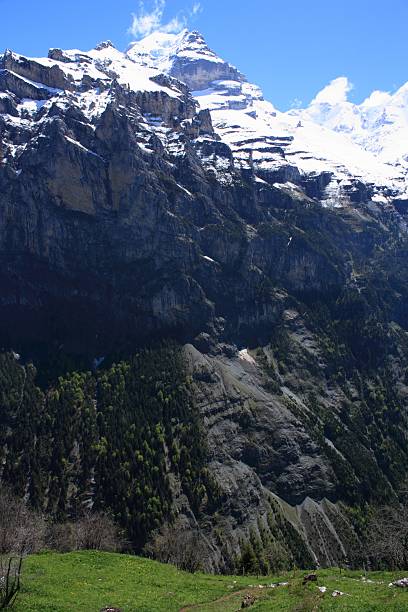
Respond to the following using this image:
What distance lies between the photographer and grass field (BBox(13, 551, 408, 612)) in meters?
48.2

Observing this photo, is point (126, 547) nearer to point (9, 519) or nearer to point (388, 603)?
point (9, 519)

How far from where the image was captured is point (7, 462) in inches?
7402

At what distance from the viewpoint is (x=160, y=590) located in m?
61.5

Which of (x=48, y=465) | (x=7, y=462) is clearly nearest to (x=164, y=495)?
(x=48, y=465)

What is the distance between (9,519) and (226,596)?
204 feet

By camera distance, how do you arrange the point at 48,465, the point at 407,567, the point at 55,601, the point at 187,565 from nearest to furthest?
the point at 55,601 < the point at 407,567 < the point at 187,565 < the point at 48,465

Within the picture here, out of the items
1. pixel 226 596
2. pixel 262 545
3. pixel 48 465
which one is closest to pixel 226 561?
pixel 262 545

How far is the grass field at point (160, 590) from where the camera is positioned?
48.2 meters

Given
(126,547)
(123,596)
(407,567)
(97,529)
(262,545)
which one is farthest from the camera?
(262,545)

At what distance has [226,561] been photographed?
564 feet

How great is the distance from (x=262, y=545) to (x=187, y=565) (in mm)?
84281

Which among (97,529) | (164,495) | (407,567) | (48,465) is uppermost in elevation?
(48,465)

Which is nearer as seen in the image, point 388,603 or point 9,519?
point 388,603

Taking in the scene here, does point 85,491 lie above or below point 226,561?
above
